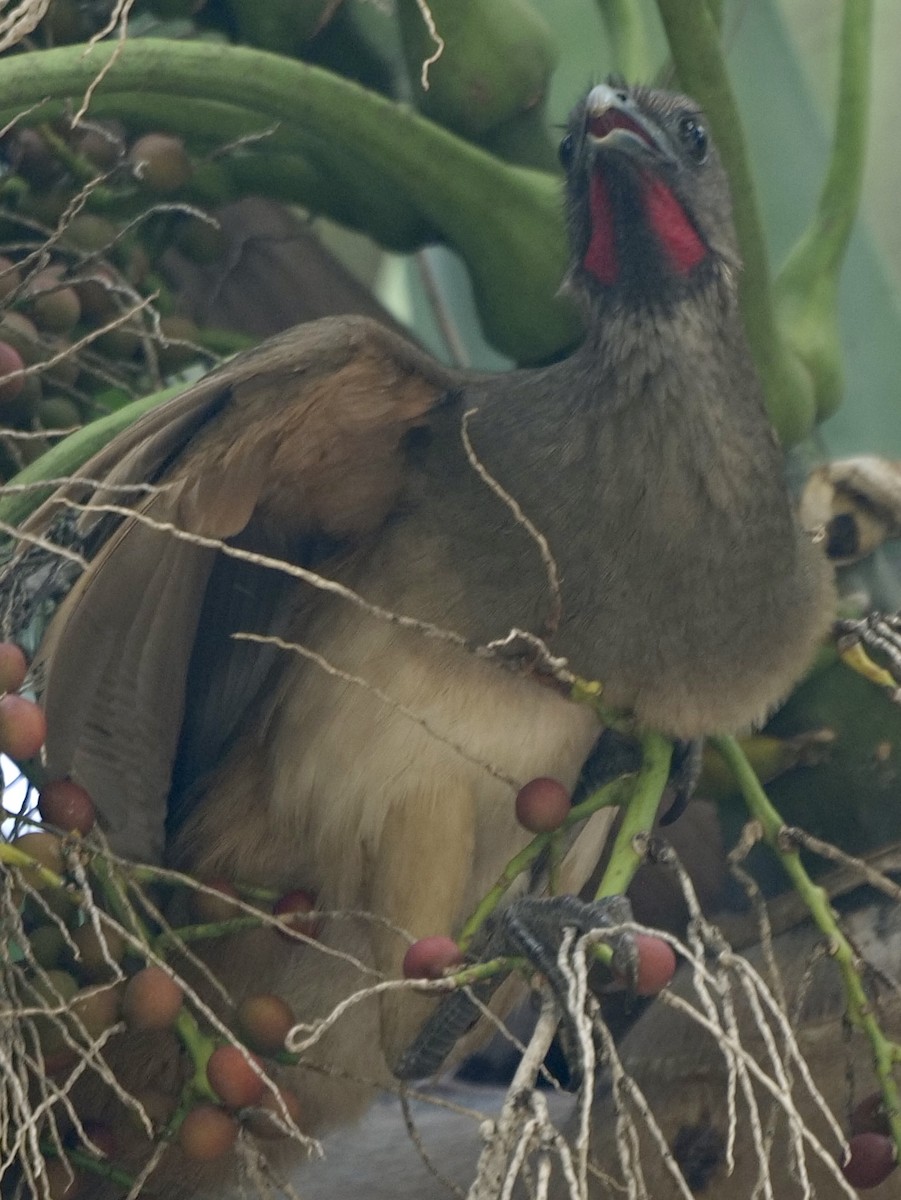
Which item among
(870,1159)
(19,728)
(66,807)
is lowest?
(870,1159)

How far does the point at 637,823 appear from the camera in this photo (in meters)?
1.41

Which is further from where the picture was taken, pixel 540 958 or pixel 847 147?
pixel 847 147

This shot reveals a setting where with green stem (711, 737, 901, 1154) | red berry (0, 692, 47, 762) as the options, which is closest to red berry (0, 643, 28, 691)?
red berry (0, 692, 47, 762)

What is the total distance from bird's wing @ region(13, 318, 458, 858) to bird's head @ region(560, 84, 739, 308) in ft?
0.71

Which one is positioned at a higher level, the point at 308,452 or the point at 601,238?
the point at 601,238

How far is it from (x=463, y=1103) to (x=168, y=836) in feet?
1.76

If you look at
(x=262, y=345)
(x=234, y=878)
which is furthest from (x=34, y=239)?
(x=234, y=878)

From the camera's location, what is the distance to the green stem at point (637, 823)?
1.37 meters

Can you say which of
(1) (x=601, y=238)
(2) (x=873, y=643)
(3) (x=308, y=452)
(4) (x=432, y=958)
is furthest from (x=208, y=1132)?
(1) (x=601, y=238)

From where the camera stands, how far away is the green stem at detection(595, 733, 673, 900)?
53.8 inches

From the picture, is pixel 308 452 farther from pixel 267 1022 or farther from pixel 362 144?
pixel 267 1022

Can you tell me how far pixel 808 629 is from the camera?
1.74 m

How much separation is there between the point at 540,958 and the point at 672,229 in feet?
2.53

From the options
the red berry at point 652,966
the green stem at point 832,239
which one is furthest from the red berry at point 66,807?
the green stem at point 832,239
